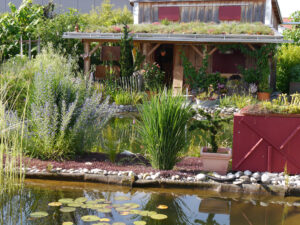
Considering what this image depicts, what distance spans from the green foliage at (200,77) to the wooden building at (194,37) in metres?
0.34

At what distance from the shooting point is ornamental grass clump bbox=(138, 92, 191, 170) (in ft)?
18.4

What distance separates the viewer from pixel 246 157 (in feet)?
19.3

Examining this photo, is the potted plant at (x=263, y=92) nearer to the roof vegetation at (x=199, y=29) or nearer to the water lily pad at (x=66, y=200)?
the roof vegetation at (x=199, y=29)

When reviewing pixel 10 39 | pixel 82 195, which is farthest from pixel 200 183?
pixel 10 39

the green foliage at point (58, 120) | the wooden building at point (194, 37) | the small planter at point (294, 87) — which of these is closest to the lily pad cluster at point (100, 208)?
the green foliage at point (58, 120)

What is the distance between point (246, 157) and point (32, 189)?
9.59 feet

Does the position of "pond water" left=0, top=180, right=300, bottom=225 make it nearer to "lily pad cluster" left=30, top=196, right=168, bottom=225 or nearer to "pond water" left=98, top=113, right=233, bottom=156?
"lily pad cluster" left=30, top=196, right=168, bottom=225

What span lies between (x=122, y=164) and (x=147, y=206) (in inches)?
59.8

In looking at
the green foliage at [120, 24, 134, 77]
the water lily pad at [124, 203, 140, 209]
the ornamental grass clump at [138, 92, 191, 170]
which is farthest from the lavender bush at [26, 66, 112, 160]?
the green foliage at [120, 24, 134, 77]

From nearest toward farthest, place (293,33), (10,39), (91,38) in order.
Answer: (91,38) < (10,39) < (293,33)

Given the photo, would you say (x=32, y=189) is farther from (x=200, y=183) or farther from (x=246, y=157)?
(x=246, y=157)

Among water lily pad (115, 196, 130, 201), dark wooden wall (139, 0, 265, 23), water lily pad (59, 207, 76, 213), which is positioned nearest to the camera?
water lily pad (59, 207, 76, 213)

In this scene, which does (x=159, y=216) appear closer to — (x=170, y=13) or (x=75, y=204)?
(x=75, y=204)

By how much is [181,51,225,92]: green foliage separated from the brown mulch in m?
9.20
